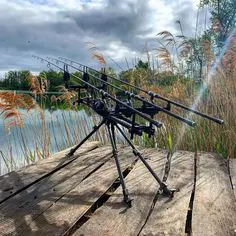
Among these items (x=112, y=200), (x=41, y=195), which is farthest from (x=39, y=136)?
(x=112, y=200)

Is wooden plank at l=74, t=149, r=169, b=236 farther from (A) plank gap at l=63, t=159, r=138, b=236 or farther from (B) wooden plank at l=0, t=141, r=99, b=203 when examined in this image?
(B) wooden plank at l=0, t=141, r=99, b=203

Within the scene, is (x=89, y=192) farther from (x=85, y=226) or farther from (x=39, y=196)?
(x=85, y=226)

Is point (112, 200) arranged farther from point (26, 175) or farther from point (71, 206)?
point (26, 175)

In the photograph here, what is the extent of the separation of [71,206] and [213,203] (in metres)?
0.81

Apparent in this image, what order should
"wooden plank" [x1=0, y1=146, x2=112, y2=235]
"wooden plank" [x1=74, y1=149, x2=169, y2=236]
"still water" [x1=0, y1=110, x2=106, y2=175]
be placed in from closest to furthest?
"wooden plank" [x1=74, y1=149, x2=169, y2=236], "wooden plank" [x1=0, y1=146, x2=112, y2=235], "still water" [x1=0, y1=110, x2=106, y2=175]

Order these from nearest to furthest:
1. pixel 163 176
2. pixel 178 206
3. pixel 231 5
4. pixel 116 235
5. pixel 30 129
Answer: pixel 116 235 < pixel 178 206 < pixel 163 176 < pixel 30 129 < pixel 231 5

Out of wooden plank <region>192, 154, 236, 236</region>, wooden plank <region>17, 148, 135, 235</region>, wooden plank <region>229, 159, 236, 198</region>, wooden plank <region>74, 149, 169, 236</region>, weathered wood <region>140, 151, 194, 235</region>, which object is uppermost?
wooden plank <region>17, 148, 135, 235</region>

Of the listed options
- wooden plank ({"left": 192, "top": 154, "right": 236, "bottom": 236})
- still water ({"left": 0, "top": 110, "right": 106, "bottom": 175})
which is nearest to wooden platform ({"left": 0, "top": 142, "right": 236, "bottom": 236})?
wooden plank ({"left": 192, "top": 154, "right": 236, "bottom": 236})

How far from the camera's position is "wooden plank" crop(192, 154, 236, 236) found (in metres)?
1.49

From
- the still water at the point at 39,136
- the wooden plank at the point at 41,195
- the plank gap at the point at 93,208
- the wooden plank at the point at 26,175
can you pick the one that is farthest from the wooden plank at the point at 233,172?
the still water at the point at 39,136

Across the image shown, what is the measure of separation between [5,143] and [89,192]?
121 inches

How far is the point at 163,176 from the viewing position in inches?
93.0

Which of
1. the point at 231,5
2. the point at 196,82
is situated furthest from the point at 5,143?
the point at 231,5

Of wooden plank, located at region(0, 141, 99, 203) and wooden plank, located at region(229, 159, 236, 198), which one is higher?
wooden plank, located at region(0, 141, 99, 203)
